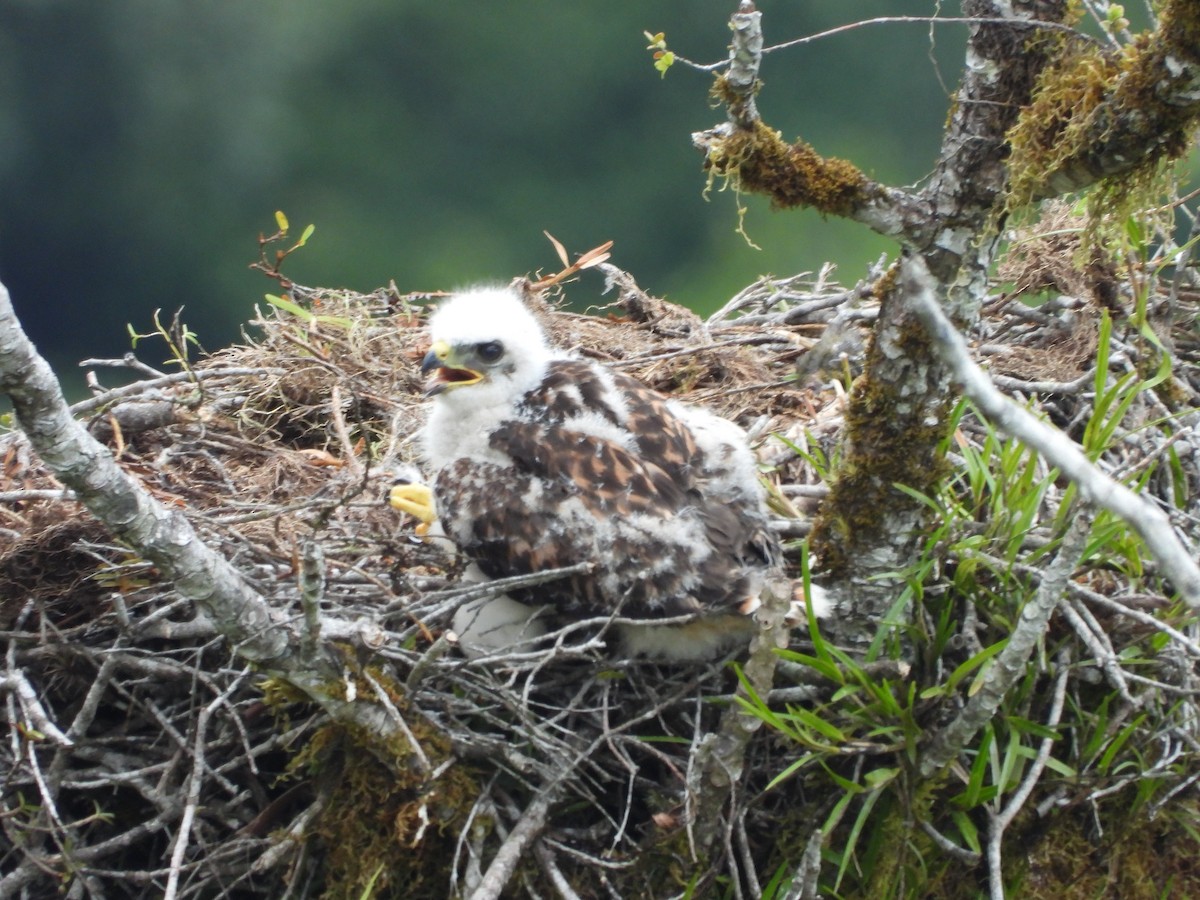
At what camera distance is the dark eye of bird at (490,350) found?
2482mm

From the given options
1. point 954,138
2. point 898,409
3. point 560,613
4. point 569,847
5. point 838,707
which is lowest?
point 569,847

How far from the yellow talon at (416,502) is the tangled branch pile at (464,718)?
64mm

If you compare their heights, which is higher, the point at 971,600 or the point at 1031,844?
the point at 971,600

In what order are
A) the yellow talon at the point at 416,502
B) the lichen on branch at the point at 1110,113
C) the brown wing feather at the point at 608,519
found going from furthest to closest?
1. the yellow talon at the point at 416,502
2. the brown wing feather at the point at 608,519
3. the lichen on branch at the point at 1110,113

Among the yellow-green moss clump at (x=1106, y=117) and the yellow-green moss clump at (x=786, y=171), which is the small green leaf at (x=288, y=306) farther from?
the yellow-green moss clump at (x=1106, y=117)

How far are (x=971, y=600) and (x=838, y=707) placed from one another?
32 cm

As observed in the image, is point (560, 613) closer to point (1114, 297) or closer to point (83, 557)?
point (83, 557)

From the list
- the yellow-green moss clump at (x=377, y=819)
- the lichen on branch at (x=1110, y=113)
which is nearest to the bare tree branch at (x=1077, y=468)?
the lichen on branch at (x=1110, y=113)

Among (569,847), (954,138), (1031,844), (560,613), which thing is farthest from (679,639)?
(954,138)

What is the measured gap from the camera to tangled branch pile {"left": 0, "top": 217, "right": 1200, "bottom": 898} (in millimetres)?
2105

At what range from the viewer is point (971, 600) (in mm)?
2236

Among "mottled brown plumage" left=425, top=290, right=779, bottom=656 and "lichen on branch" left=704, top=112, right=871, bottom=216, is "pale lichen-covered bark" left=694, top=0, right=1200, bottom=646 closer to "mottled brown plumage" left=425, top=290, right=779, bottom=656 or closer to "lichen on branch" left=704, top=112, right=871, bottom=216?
"lichen on branch" left=704, top=112, right=871, bottom=216

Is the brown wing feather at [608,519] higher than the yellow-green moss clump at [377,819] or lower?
higher

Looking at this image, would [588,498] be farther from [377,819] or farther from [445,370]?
[377,819]
